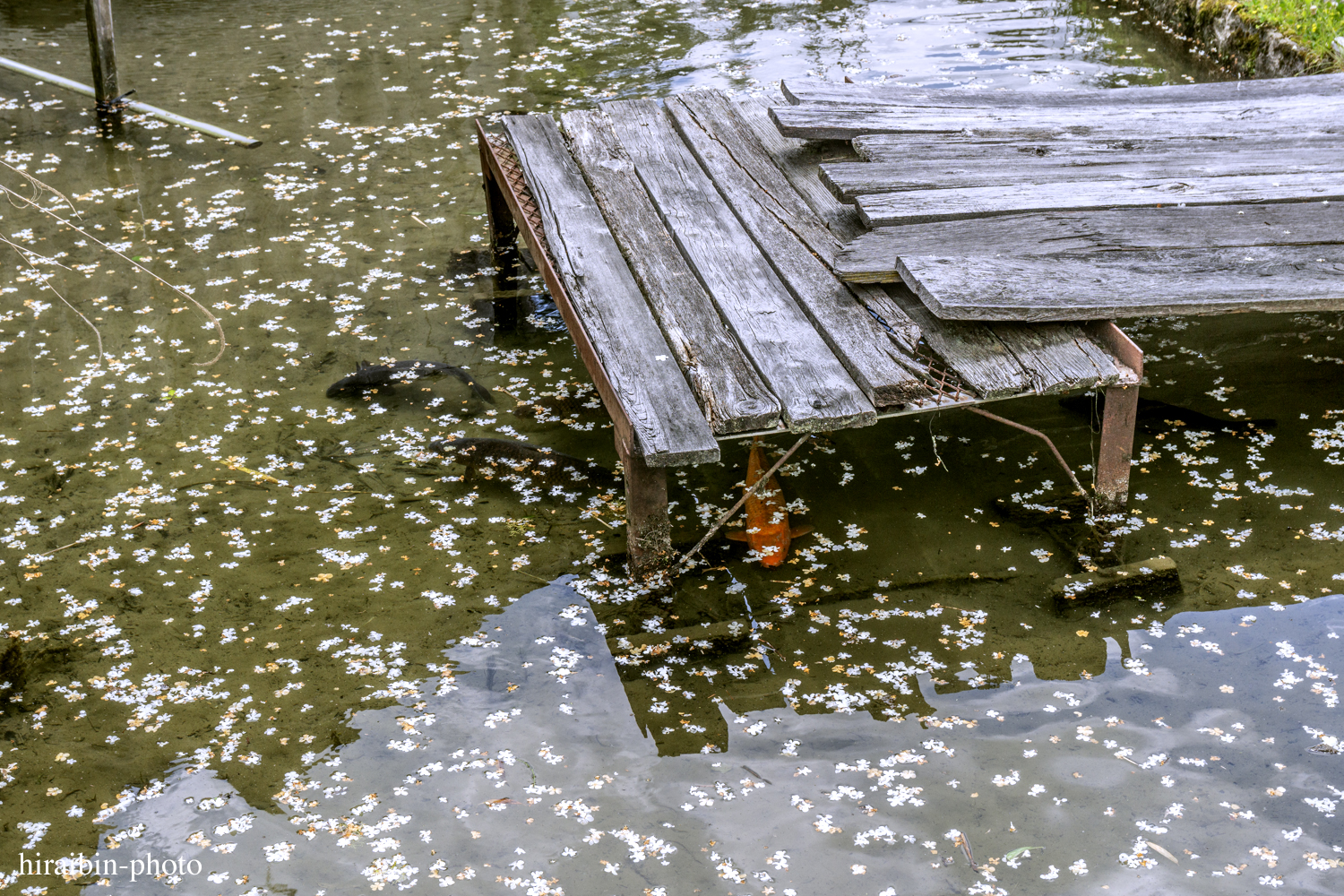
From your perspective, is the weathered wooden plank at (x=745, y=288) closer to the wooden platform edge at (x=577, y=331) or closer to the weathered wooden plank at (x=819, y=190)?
the weathered wooden plank at (x=819, y=190)

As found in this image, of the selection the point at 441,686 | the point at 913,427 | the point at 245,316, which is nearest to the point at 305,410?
the point at 245,316

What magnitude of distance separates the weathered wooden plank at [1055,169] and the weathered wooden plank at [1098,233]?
33 cm

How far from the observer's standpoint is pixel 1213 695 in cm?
338

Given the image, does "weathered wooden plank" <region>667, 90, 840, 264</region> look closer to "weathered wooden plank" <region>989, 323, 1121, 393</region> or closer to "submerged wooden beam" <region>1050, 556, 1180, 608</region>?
"weathered wooden plank" <region>989, 323, 1121, 393</region>

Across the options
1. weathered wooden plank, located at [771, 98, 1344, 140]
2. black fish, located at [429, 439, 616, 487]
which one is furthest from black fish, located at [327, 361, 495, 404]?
weathered wooden plank, located at [771, 98, 1344, 140]

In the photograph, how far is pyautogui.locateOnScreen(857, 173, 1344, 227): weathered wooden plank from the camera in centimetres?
448

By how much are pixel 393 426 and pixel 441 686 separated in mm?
1690

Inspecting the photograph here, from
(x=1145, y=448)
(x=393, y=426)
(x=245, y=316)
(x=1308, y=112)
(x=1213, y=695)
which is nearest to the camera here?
(x=1213, y=695)

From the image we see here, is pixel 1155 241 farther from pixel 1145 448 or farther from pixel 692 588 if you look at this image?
pixel 692 588

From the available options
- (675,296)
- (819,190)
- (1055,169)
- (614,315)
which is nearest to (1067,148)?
(1055,169)

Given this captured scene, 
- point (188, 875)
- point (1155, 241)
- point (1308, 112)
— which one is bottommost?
point (188, 875)

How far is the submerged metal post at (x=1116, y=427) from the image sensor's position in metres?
3.84

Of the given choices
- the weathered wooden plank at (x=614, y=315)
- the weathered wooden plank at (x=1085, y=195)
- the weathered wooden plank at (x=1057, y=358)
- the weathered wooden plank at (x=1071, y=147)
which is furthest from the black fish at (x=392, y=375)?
the weathered wooden plank at (x=1057, y=358)

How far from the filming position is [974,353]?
3.84m
